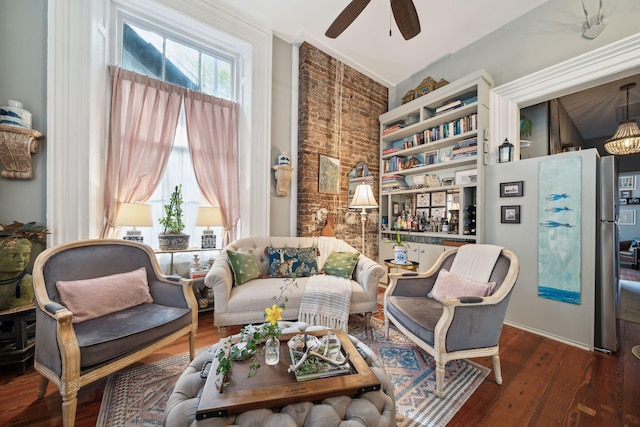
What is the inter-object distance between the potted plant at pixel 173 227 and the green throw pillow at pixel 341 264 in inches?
61.9

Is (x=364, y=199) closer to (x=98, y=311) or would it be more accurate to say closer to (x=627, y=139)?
(x=98, y=311)

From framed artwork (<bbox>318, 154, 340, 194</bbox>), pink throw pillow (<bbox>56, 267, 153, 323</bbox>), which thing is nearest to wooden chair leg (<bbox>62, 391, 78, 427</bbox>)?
pink throw pillow (<bbox>56, 267, 153, 323</bbox>)

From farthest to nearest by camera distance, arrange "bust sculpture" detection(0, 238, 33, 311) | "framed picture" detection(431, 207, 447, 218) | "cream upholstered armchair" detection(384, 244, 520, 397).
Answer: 1. "framed picture" detection(431, 207, 447, 218)
2. "bust sculpture" detection(0, 238, 33, 311)
3. "cream upholstered armchair" detection(384, 244, 520, 397)

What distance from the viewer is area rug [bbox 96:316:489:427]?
1.41 metres

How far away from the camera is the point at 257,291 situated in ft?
7.34

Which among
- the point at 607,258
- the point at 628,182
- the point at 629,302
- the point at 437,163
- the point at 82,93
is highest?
the point at 82,93

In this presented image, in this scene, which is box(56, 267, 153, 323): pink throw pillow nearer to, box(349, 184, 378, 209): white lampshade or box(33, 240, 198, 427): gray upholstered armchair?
box(33, 240, 198, 427): gray upholstered armchair

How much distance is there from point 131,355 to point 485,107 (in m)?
4.08

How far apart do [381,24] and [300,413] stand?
3.85 m

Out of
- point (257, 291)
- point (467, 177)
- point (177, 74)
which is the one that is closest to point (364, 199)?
point (467, 177)

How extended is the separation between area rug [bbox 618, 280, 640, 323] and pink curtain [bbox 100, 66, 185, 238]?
506 centimetres

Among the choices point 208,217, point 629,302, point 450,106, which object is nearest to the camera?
point 208,217

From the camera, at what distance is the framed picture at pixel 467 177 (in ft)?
10.3

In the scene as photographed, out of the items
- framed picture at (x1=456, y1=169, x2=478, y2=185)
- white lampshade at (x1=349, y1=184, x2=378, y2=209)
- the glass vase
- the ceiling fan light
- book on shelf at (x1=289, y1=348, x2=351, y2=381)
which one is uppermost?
the ceiling fan light
